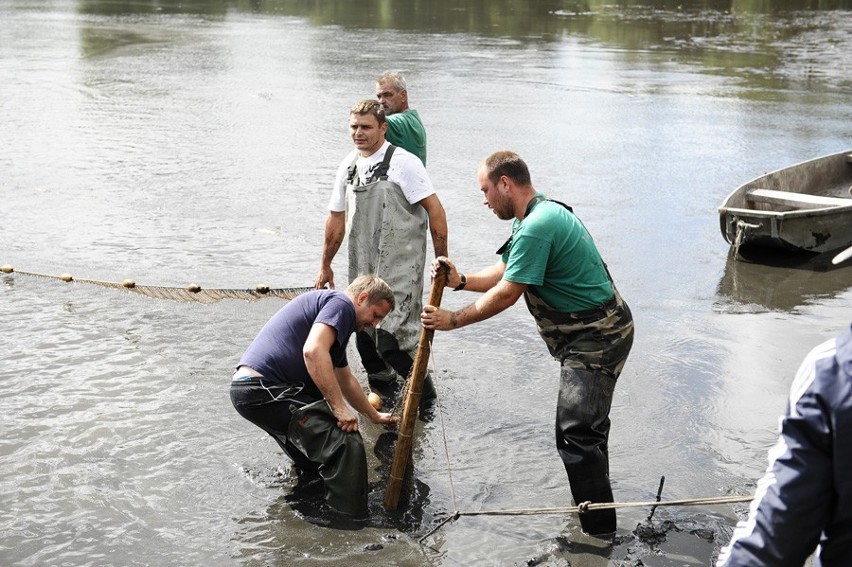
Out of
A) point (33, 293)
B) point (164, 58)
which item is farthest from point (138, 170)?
point (164, 58)

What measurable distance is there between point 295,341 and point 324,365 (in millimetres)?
329

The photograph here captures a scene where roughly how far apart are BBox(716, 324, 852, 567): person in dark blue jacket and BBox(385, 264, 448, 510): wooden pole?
291cm

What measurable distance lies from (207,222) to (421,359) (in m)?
6.14

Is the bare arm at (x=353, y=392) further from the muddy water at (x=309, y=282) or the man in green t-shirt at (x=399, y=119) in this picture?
the man in green t-shirt at (x=399, y=119)

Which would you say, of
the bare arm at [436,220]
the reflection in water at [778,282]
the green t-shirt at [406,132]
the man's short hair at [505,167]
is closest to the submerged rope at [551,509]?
the man's short hair at [505,167]

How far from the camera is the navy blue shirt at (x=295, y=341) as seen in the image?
541 cm

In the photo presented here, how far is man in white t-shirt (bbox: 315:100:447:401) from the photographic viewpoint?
6.57 metres

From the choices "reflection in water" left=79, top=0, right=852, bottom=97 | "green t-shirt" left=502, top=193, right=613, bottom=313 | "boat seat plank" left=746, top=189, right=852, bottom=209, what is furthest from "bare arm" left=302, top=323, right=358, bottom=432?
"reflection in water" left=79, top=0, right=852, bottom=97

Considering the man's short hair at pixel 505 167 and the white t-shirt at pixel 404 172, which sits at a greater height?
the man's short hair at pixel 505 167

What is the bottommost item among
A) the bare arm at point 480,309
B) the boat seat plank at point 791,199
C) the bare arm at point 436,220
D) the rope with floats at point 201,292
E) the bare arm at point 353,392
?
the rope with floats at point 201,292

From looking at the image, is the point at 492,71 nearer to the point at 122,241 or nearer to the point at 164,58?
the point at 164,58

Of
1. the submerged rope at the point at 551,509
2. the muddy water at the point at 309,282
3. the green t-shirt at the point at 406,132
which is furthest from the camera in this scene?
the green t-shirt at the point at 406,132

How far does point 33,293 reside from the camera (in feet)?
28.3

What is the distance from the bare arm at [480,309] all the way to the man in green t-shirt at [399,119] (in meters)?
2.27
